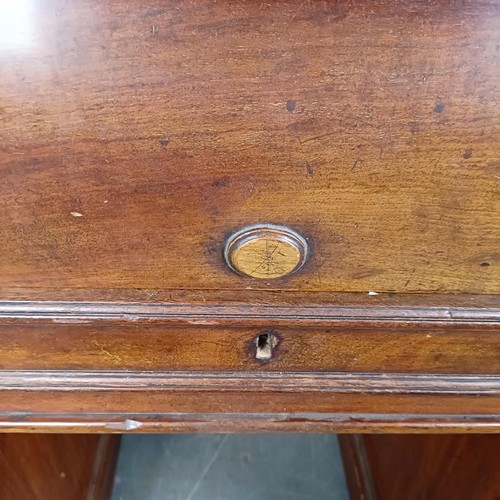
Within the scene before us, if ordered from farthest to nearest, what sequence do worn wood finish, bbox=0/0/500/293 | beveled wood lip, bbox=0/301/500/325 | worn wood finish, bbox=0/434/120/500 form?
worn wood finish, bbox=0/434/120/500 < beveled wood lip, bbox=0/301/500/325 < worn wood finish, bbox=0/0/500/293

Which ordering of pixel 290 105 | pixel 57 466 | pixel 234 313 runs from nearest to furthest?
1. pixel 290 105
2. pixel 234 313
3. pixel 57 466

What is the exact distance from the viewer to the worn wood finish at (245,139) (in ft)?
1.16

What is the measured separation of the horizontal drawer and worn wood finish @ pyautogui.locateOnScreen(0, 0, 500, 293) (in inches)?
2.3

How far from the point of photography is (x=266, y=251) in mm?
452

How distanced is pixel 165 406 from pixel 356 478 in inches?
25.6

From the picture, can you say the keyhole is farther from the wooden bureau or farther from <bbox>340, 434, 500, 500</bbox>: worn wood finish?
<bbox>340, 434, 500, 500</bbox>: worn wood finish

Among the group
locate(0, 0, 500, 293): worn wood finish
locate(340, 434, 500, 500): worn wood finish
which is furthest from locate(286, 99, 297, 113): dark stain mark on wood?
locate(340, 434, 500, 500): worn wood finish

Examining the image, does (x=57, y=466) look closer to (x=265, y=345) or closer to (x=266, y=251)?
(x=265, y=345)

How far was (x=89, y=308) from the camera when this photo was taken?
489 millimetres

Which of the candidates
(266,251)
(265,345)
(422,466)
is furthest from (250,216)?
(422,466)

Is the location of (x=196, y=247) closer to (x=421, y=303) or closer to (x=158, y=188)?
(x=158, y=188)

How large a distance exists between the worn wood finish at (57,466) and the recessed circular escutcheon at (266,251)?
44cm

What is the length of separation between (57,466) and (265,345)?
1.74 feet

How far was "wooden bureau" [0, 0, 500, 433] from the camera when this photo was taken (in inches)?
14.1
